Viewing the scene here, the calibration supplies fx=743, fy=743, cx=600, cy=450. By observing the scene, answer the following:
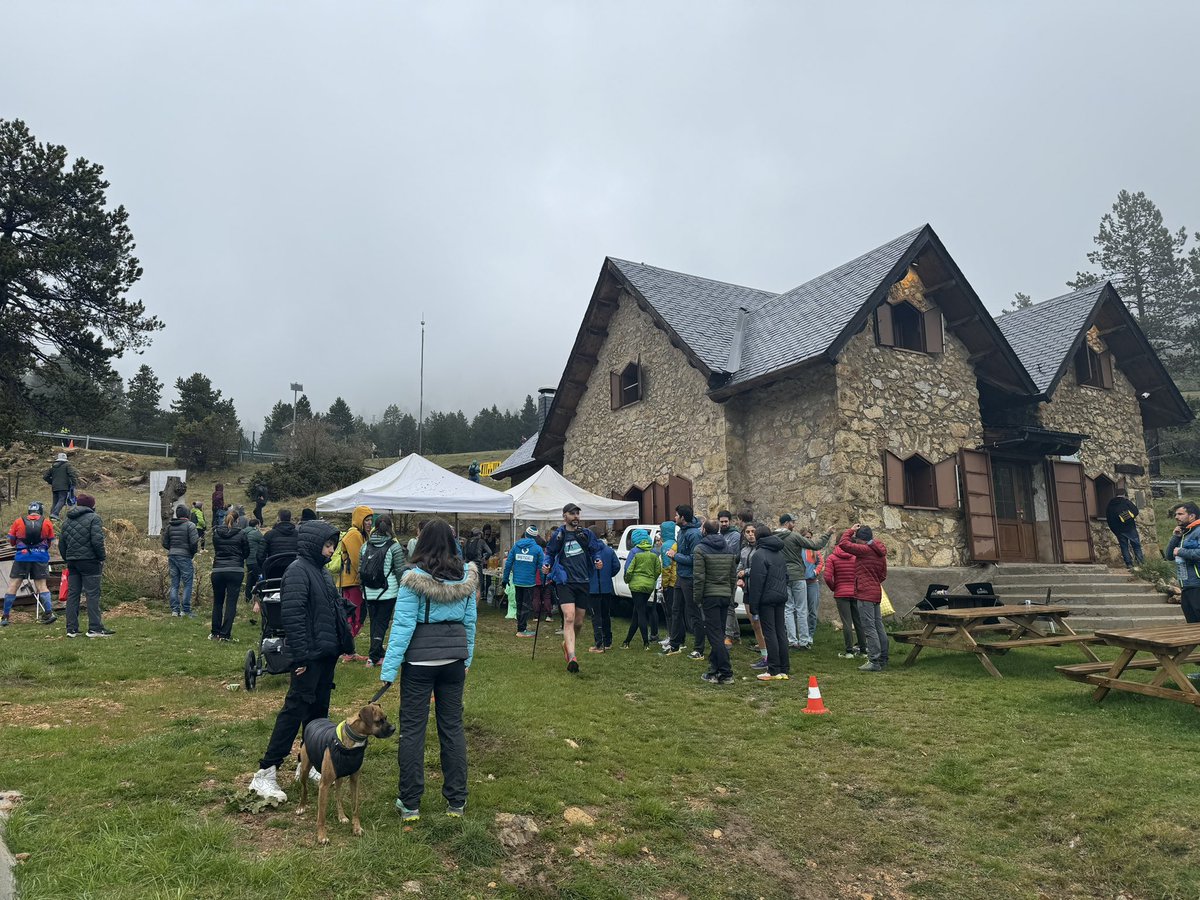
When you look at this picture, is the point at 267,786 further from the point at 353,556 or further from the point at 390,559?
the point at 353,556

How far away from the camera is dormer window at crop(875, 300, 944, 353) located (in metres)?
15.2

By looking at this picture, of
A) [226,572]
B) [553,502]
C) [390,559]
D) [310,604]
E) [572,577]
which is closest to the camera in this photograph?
[310,604]

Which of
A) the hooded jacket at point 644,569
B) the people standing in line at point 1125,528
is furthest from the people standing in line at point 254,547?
the people standing in line at point 1125,528

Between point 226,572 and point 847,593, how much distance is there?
8085 mm

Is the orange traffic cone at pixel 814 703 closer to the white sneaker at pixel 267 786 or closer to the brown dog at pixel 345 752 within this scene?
the brown dog at pixel 345 752

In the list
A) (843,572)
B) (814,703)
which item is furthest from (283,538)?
(843,572)

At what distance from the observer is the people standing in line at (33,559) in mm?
10266

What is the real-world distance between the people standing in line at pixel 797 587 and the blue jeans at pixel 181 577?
9.01 metres

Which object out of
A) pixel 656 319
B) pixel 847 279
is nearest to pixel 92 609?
pixel 656 319

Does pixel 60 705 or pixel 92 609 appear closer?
pixel 60 705

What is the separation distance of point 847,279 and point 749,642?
8.67 m

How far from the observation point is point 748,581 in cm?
907

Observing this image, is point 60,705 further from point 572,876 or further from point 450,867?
point 572,876

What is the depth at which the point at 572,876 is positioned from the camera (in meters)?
3.97
